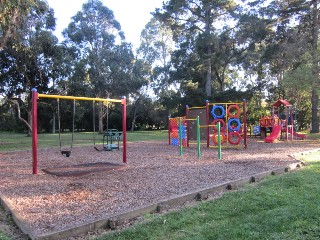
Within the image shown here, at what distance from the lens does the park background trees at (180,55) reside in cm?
1800

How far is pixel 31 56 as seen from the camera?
1781 cm

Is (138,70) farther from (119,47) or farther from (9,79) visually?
(9,79)

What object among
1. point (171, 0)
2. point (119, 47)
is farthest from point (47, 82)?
point (119, 47)

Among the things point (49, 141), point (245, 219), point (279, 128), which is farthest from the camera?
point (49, 141)

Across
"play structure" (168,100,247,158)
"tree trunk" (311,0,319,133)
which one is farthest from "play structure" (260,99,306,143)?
"tree trunk" (311,0,319,133)

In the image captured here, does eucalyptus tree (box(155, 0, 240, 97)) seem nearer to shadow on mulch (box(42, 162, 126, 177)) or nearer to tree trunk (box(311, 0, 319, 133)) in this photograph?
tree trunk (box(311, 0, 319, 133))

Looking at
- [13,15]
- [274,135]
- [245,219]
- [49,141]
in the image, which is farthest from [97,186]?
[49,141]

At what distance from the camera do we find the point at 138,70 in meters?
40.5

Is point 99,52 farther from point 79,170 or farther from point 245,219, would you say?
point 245,219

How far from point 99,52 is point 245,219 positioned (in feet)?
108

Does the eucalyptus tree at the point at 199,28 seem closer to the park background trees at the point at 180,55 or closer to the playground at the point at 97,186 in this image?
the park background trees at the point at 180,55

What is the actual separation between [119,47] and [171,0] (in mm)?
9270

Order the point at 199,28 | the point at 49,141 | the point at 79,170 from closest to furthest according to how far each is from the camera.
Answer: the point at 79,170
the point at 49,141
the point at 199,28

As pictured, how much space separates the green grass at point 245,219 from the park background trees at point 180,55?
10.8 m
